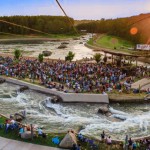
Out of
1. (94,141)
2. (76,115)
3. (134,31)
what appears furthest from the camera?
(134,31)

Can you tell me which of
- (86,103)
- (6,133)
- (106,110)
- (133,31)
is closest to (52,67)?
(86,103)

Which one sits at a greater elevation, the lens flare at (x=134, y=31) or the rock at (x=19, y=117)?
the lens flare at (x=134, y=31)

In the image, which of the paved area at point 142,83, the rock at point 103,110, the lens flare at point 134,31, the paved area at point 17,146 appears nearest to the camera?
the paved area at point 17,146

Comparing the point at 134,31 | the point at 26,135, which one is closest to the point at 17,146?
the point at 26,135

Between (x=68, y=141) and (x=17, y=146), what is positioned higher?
(x=68, y=141)

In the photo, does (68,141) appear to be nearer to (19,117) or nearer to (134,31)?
(19,117)

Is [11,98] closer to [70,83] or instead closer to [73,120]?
[70,83]

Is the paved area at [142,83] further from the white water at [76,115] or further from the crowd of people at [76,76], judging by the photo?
the white water at [76,115]

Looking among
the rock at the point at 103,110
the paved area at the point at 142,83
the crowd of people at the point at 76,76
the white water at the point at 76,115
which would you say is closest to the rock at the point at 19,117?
the white water at the point at 76,115
